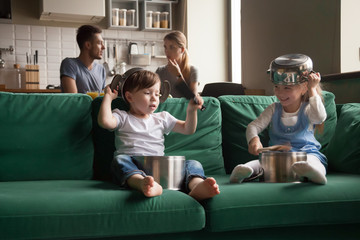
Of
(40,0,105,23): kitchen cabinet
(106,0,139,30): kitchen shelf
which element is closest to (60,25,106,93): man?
(40,0,105,23): kitchen cabinet

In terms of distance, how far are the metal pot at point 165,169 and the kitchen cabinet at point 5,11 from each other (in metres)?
4.41

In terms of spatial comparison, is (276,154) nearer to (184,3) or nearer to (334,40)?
(334,40)

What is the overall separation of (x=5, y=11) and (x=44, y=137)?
4.05 m

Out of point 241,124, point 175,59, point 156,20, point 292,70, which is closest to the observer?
point 292,70

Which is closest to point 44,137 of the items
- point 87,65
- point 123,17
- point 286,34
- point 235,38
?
point 87,65

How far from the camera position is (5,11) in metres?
5.46

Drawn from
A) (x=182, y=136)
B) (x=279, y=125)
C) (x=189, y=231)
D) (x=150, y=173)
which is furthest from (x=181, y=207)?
(x=279, y=125)

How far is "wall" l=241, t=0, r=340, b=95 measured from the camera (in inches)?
137

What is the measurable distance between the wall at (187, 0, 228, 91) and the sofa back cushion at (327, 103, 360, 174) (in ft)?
12.1

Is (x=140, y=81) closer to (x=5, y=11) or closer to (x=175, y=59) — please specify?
(x=175, y=59)

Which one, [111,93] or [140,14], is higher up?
[140,14]

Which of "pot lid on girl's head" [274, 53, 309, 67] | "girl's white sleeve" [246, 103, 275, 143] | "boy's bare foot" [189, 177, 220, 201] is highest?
"pot lid on girl's head" [274, 53, 309, 67]

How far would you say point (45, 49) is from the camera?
222 inches

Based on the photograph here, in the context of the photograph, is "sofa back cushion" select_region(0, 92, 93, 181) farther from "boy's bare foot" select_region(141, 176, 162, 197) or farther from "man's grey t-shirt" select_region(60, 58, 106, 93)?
"man's grey t-shirt" select_region(60, 58, 106, 93)
